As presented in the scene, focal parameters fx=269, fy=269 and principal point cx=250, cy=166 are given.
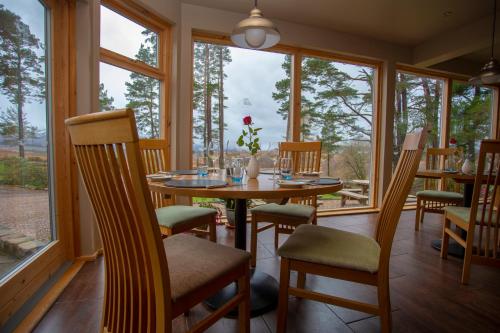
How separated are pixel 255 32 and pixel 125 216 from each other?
5.10 feet

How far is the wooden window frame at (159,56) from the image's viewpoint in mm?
2449

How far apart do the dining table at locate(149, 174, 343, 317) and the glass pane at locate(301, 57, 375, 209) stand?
237cm

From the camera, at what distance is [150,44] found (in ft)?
9.58

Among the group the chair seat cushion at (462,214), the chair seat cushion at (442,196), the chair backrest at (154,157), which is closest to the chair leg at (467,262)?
the chair seat cushion at (462,214)

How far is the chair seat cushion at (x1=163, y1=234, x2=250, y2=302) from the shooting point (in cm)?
92

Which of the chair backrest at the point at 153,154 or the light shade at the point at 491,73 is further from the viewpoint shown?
the light shade at the point at 491,73

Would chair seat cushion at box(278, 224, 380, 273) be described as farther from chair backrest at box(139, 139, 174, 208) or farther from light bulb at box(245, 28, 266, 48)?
light bulb at box(245, 28, 266, 48)

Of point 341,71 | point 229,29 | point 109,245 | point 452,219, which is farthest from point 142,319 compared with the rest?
point 341,71

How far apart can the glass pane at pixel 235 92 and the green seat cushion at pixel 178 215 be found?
1379 millimetres

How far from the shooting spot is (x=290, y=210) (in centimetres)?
199

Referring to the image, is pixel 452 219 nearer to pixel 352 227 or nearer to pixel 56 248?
pixel 352 227

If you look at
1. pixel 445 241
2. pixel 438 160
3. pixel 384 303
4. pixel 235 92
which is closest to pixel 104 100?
pixel 235 92

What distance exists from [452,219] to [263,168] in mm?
1625

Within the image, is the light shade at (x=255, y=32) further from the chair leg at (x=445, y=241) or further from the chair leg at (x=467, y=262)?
the chair leg at (x=445, y=241)
